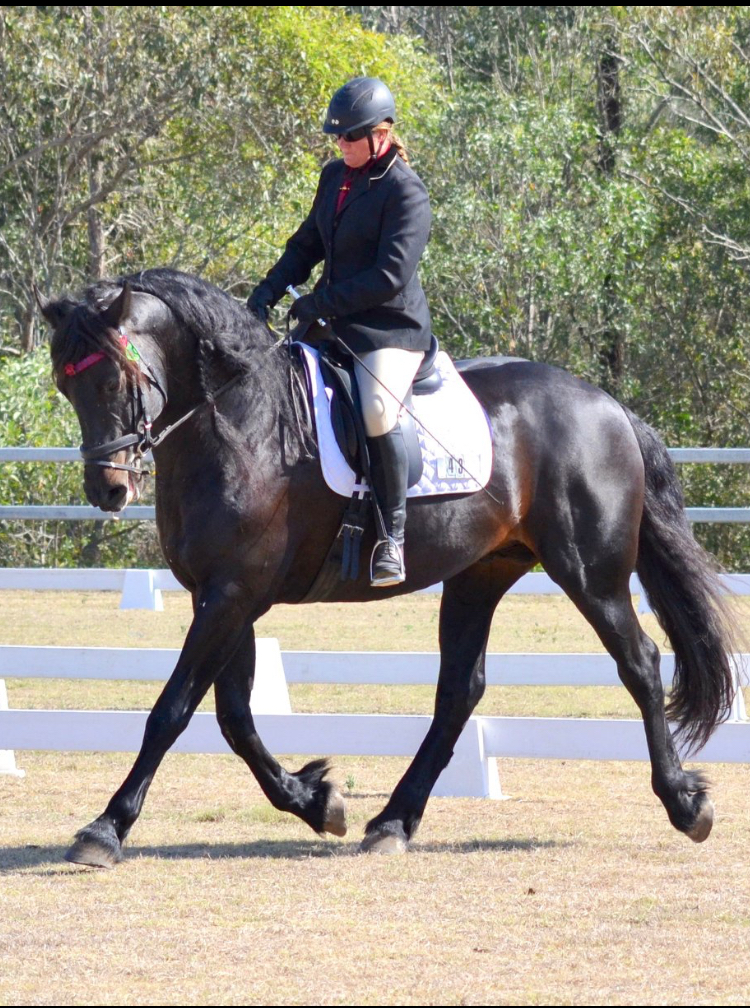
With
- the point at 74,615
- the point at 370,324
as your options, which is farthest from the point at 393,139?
the point at 74,615

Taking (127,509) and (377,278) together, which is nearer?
(377,278)

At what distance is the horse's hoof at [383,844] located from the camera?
6.11 meters

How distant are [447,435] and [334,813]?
5.48ft

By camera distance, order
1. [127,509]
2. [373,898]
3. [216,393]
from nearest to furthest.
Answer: [373,898], [216,393], [127,509]

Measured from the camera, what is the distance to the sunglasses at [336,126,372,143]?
5.96 m

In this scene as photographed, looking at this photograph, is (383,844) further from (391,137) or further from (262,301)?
(391,137)

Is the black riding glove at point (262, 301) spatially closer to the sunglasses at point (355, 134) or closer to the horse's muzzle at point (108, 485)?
the sunglasses at point (355, 134)

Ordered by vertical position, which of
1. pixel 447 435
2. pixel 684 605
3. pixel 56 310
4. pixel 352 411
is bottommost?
pixel 684 605

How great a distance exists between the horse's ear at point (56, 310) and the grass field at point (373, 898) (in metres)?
2.09

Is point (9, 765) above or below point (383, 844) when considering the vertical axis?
below

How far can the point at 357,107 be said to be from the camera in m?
5.89

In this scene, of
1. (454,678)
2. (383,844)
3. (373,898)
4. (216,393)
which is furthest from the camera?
(454,678)

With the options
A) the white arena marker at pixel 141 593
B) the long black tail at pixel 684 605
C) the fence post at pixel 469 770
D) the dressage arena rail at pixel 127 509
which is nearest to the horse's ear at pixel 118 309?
the long black tail at pixel 684 605

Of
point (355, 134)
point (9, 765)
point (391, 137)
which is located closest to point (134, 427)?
point (355, 134)
